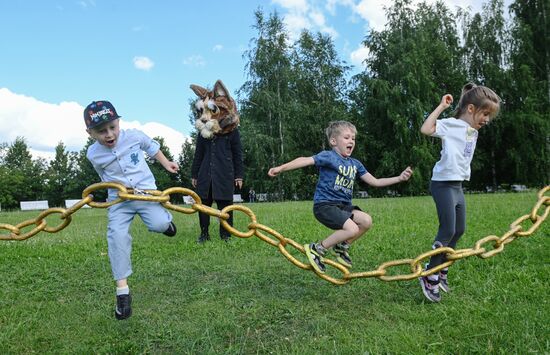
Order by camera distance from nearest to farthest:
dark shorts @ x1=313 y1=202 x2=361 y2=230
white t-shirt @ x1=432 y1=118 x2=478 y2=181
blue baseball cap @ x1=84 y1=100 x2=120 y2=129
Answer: blue baseball cap @ x1=84 y1=100 x2=120 y2=129 < white t-shirt @ x1=432 y1=118 x2=478 y2=181 < dark shorts @ x1=313 y1=202 x2=361 y2=230

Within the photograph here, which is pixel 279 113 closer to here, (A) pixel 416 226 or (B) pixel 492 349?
(A) pixel 416 226

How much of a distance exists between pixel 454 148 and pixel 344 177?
3.48 feet

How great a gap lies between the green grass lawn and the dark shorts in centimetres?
59

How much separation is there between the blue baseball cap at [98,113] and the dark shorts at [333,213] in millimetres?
2077

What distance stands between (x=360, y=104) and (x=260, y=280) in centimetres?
3533

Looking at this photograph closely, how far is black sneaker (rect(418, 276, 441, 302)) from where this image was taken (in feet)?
13.4

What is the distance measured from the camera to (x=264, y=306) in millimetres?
4109

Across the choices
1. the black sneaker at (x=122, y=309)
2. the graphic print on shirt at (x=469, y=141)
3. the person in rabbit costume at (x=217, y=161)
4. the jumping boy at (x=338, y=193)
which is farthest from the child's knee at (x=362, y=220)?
the person in rabbit costume at (x=217, y=161)

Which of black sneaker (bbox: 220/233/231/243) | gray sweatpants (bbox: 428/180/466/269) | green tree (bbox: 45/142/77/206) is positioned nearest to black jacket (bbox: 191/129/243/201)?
black sneaker (bbox: 220/233/231/243)

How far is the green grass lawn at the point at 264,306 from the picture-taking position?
3285mm

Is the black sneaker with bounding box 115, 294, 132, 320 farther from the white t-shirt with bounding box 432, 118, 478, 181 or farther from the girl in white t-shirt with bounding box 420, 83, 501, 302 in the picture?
the white t-shirt with bounding box 432, 118, 478, 181

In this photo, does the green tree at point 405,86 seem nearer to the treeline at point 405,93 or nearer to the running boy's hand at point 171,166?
the treeline at point 405,93

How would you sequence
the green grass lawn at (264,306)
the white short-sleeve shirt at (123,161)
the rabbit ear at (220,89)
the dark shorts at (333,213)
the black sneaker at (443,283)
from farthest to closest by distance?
the rabbit ear at (220,89)
the dark shorts at (333,213)
the black sneaker at (443,283)
the white short-sleeve shirt at (123,161)
the green grass lawn at (264,306)

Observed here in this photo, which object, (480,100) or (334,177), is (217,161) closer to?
(334,177)
